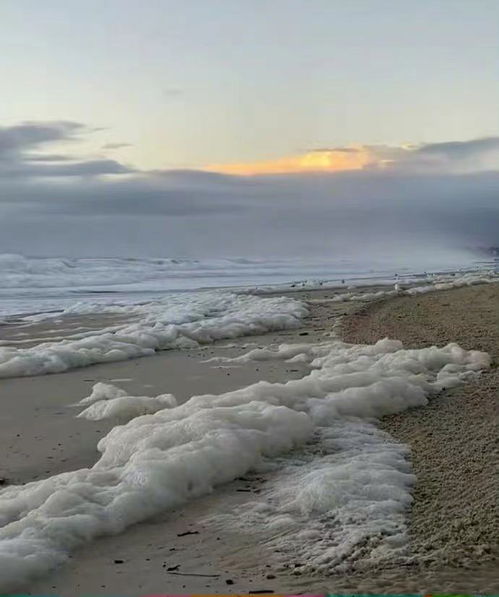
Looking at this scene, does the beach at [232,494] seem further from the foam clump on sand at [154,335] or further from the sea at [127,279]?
the sea at [127,279]

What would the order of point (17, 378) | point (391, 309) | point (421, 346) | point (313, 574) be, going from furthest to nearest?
point (391, 309)
point (421, 346)
point (17, 378)
point (313, 574)

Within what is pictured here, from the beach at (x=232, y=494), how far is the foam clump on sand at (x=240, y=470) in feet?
0.36

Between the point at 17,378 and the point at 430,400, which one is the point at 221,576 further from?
the point at 17,378

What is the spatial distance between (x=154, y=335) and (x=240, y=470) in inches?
261

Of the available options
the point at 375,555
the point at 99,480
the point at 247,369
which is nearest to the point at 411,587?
the point at 375,555

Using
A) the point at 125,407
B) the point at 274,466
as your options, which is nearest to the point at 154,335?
the point at 125,407

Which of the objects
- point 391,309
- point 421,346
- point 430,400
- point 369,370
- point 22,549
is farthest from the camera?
point 391,309

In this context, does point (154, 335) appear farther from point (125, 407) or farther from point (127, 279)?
point (127, 279)

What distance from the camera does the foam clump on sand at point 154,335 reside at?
9141mm

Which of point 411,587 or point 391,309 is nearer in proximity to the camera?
point 411,587

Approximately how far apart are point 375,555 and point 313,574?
1.07ft

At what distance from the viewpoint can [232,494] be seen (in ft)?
13.9

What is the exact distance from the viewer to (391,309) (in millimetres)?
14570

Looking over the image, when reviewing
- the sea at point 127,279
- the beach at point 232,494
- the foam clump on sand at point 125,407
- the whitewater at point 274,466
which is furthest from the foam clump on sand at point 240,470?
the sea at point 127,279
